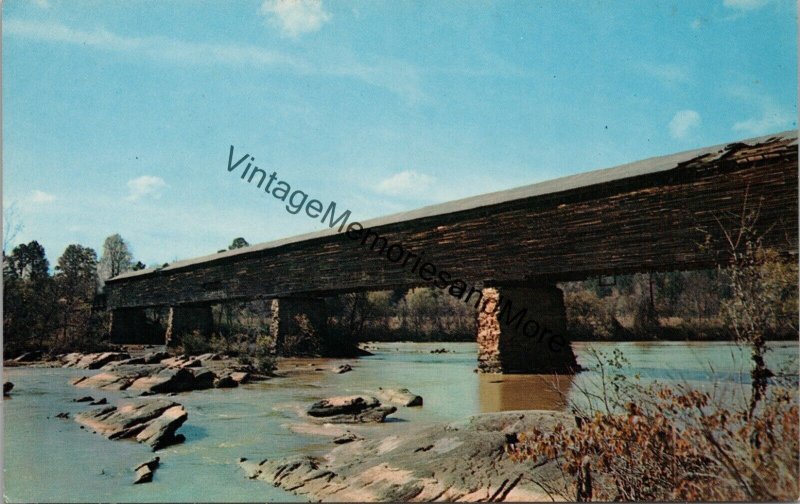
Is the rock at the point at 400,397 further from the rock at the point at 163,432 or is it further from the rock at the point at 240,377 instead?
the rock at the point at 240,377

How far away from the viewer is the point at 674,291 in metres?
22.9

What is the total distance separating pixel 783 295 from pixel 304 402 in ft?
19.8

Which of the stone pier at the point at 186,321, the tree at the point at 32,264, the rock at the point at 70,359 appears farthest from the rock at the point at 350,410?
the stone pier at the point at 186,321

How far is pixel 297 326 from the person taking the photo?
60.5 feet

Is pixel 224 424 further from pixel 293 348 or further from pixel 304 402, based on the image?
pixel 293 348

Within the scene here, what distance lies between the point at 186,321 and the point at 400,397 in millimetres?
17334

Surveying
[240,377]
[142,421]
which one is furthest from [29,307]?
[142,421]

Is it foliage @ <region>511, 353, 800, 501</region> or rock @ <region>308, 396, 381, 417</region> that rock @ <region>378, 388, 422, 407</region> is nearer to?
rock @ <region>308, 396, 381, 417</region>

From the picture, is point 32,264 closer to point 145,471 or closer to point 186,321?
point 186,321

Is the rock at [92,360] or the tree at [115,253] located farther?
the tree at [115,253]

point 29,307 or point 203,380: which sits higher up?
point 29,307

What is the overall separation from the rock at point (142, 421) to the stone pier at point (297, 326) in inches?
450

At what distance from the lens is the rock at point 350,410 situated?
632 centimetres

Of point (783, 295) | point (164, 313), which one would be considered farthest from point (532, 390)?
point (164, 313)
